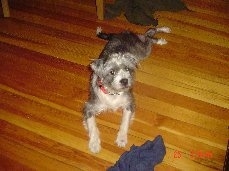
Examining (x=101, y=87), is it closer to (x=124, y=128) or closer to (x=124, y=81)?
(x=124, y=81)

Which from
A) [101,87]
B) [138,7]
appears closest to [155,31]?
[138,7]

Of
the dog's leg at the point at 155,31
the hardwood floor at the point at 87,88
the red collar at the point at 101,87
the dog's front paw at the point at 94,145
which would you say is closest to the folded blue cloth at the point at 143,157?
the hardwood floor at the point at 87,88

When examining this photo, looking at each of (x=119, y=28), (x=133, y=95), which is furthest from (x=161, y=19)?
(x=133, y=95)

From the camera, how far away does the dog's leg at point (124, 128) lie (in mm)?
3375

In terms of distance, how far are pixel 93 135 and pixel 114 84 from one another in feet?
1.98

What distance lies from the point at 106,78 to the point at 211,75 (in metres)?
1.57

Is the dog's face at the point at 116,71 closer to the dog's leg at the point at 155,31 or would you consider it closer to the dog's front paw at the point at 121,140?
the dog's front paw at the point at 121,140

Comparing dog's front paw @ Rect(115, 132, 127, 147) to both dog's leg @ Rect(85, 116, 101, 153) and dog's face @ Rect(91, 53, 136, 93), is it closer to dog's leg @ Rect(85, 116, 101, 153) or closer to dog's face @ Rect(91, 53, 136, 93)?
dog's leg @ Rect(85, 116, 101, 153)

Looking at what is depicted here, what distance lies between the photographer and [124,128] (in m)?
3.43

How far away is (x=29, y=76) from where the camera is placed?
13.9 feet

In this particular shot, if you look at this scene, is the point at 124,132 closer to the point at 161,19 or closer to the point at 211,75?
the point at 211,75

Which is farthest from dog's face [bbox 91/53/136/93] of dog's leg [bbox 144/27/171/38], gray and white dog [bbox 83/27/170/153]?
dog's leg [bbox 144/27/171/38]

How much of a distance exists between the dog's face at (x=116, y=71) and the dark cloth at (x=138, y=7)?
74.9 inches

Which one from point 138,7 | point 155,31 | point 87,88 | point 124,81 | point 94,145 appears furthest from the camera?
point 138,7
